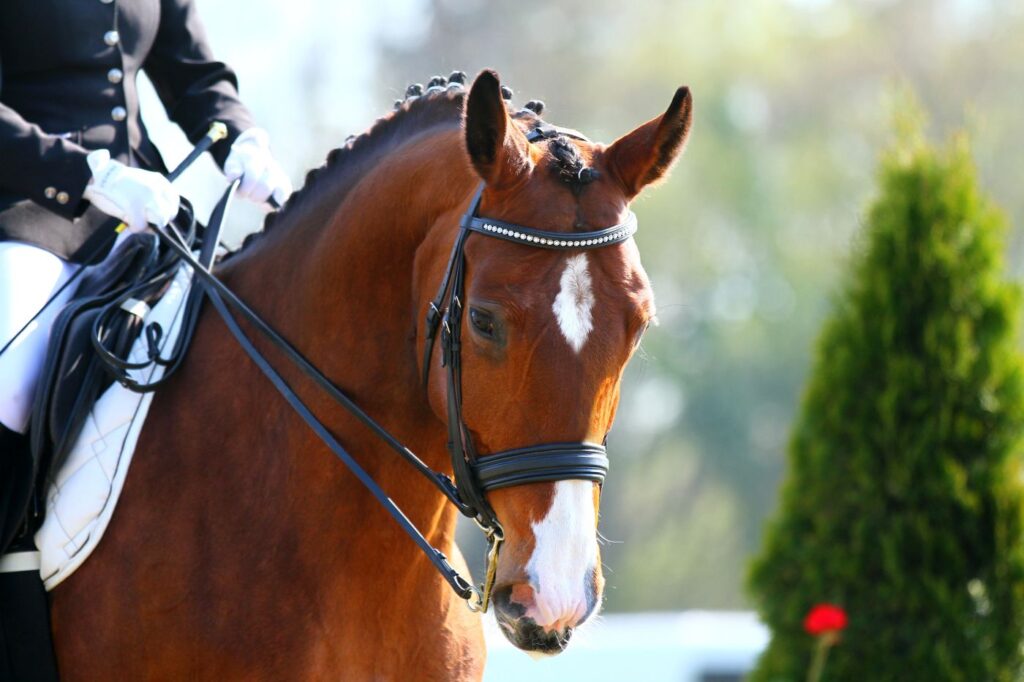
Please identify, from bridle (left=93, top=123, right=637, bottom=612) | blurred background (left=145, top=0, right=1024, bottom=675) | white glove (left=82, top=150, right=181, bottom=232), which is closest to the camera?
bridle (left=93, top=123, right=637, bottom=612)

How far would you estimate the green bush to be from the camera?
558 cm

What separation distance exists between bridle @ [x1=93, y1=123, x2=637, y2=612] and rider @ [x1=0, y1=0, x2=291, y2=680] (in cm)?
35

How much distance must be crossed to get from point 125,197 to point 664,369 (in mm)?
24247

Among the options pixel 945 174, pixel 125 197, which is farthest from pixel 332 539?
pixel 945 174

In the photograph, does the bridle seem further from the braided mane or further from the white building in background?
the white building in background

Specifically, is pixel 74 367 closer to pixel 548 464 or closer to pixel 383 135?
pixel 383 135

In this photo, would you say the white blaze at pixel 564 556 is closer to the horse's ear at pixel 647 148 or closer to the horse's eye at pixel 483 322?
the horse's eye at pixel 483 322

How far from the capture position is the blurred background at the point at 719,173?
26.9 metres

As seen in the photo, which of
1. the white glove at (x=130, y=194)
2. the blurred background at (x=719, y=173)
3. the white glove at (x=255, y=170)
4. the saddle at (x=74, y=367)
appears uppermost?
the blurred background at (x=719, y=173)

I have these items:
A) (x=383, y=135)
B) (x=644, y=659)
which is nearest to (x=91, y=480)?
(x=383, y=135)

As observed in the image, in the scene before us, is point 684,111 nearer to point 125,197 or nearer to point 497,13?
point 125,197

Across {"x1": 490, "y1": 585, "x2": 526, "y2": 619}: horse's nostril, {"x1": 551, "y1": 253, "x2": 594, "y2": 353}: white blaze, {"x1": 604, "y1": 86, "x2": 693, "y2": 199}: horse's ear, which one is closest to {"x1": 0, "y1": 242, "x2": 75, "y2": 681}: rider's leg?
{"x1": 490, "y1": 585, "x2": 526, "y2": 619}: horse's nostril

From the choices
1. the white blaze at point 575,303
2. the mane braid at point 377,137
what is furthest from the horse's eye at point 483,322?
the mane braid at point 377,137

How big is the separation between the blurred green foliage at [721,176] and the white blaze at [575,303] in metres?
23.3
